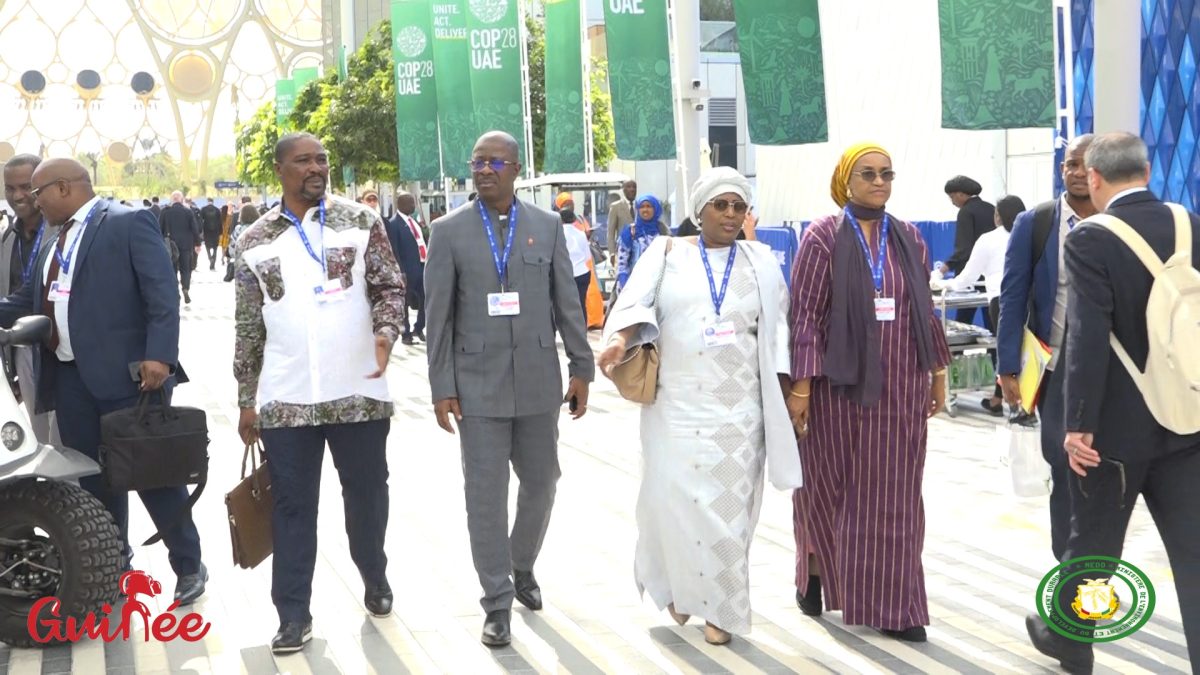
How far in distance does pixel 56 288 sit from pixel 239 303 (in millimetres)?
1028

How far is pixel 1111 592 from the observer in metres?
5.86

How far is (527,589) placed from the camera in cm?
702

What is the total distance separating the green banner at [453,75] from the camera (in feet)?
91.8

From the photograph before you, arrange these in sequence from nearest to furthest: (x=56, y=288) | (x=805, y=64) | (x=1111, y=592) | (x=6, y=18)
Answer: (x=1111, y=592)
(x=56, y=288)
(x=805, y=64)
(x=6, y=18)

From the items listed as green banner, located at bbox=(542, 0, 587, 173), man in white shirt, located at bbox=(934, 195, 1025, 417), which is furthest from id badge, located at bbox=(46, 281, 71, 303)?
green banner, located at bbox=(542, 0, 587, 173)

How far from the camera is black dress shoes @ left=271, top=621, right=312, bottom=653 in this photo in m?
6.33

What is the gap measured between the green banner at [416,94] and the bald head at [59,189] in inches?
946

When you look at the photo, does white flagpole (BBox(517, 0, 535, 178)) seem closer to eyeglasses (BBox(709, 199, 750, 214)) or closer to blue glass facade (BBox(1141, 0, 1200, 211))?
blue glass facade (BBox(1141, 0, 1200, 211))

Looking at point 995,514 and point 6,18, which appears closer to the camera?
point 995,514

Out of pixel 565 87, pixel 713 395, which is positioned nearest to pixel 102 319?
pixel 713 395

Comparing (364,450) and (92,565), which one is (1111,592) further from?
(92,565)

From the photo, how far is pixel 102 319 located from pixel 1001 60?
6806 mm

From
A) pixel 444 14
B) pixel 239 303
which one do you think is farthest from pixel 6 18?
pixel 239 303

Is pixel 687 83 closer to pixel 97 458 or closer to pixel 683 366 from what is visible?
pixel 97 458
